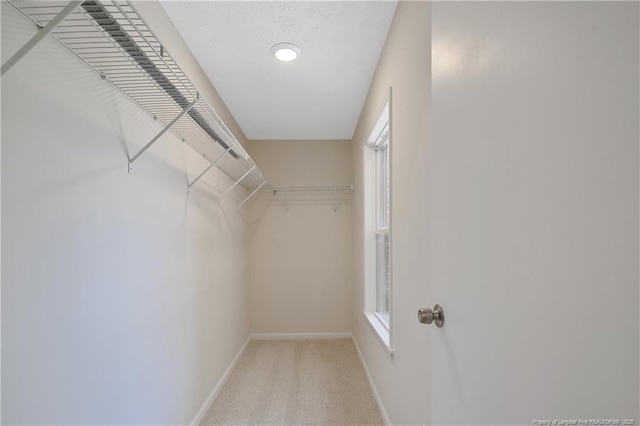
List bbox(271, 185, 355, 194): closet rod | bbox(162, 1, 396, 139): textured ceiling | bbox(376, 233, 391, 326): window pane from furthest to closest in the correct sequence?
bbox(271, 185, 355, 194): closet rod → bbox(376, 233, 391, 326): window pane → bbox(162, 1, 396, 139): textured ceiling

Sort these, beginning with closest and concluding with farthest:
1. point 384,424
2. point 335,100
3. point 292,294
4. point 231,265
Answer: point 384,424
point 335,100
point 231,265
point 292,294

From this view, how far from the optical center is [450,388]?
2.63 ft

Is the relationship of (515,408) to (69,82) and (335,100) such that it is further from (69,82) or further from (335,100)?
(335,100)

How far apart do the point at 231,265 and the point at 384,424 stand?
1827mm

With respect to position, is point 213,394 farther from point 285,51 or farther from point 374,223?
point 285,51

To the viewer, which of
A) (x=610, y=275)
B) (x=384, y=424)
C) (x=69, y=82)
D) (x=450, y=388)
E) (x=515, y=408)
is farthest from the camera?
(x=384, y=424)

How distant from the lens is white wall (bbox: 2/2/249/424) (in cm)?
85

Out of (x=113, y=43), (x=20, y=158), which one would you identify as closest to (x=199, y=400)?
(x=20, y=158)

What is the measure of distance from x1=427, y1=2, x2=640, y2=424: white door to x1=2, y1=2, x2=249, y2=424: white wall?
1.10 m

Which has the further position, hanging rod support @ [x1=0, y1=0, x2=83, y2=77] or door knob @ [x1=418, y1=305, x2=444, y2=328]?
door knob @ [x1=418, y1=305, x2=444, y2=328]

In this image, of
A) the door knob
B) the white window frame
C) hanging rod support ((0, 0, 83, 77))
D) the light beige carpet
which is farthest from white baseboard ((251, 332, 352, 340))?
hanging rod support ((0, 0, 83, 77))

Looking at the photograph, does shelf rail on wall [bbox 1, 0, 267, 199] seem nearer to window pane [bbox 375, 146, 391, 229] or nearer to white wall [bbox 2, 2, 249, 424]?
white wall [bbox 2, 2, 249, 424]

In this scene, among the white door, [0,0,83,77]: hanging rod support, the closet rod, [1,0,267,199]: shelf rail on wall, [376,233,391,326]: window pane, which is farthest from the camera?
the closet rod

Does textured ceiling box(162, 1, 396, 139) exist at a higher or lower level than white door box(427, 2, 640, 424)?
higher
